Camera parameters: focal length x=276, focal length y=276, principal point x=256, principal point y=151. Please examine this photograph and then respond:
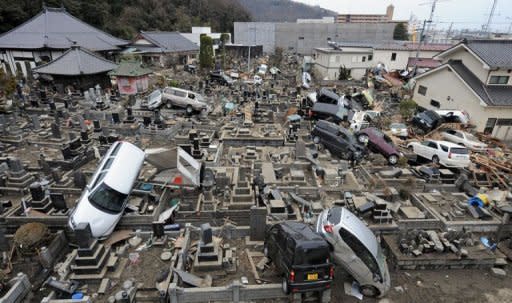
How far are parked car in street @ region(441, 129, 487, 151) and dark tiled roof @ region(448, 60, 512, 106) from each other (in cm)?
335

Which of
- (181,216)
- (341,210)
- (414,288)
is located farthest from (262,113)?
(414,288)

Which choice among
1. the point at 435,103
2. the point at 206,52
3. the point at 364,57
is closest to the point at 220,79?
the point at 206,52

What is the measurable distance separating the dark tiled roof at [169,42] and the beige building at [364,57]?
23.2 metres

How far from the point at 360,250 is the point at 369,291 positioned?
4.05 feet

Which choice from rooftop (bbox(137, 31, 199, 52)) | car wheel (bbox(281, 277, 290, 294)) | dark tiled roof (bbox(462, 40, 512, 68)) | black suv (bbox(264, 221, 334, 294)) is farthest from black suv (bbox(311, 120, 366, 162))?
rooftop (bbox(137, 31, 199, 52))

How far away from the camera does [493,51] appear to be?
2086cm

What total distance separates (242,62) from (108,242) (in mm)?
46250

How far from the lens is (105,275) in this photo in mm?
7738

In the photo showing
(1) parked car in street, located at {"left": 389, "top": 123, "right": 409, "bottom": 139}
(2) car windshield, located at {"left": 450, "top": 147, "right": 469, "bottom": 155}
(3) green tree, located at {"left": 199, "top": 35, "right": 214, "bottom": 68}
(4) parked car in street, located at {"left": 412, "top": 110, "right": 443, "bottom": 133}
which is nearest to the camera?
(2) car windshield, located at {"left": 450, "top": 147, "right": 469, "bottom": 155}

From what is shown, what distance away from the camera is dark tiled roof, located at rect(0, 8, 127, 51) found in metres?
31.8

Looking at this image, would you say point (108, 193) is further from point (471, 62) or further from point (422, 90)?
point (422, 90)

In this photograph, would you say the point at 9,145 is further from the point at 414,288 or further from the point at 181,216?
the point at 414,288

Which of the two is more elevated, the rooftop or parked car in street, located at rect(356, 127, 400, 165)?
the rooftop

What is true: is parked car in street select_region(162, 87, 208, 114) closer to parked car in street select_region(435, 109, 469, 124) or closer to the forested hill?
parked car in street select_region(435, 109, 469, 124)
